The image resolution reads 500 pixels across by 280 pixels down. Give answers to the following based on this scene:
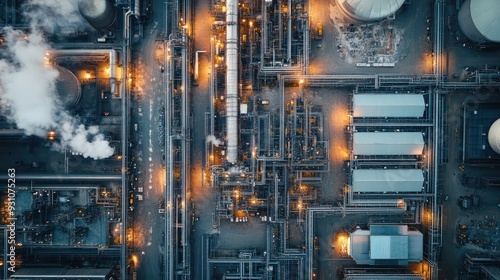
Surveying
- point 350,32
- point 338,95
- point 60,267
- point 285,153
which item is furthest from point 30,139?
point 350,32

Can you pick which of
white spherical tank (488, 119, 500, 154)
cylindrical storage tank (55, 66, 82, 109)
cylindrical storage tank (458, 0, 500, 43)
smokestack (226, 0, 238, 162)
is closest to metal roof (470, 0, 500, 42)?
cylindrical storage tank (458, 0, 500, 43)

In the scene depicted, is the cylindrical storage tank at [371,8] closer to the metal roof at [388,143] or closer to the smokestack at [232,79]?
the smokestack at [232,79]

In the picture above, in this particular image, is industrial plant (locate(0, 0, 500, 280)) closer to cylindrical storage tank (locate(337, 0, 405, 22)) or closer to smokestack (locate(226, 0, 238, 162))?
smokestack (locate(226, 0, 238, 162))

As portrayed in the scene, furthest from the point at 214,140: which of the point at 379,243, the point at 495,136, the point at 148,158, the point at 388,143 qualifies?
the point at 495,136

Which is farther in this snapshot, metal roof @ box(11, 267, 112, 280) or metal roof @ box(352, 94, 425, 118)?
metal roof @ box(352, 94, 425, 118)

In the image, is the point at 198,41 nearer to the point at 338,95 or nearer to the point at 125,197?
the point at 338,95

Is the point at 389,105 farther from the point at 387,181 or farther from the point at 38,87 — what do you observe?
the point at 38,87
